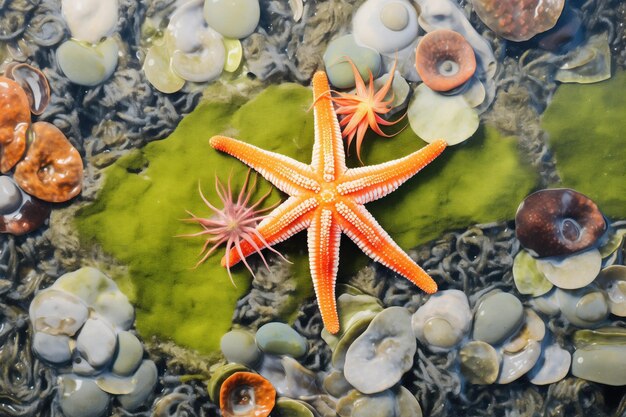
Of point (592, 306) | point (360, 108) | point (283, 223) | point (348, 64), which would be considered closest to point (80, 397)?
point (283, 223)

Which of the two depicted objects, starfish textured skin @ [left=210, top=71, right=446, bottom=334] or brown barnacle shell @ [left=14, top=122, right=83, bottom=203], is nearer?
starfish textured skin @ [left=210, top=71, right=446, bottom=334]

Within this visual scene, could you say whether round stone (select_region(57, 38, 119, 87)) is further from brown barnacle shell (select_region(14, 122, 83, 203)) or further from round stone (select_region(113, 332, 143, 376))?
round stone (select_region(113, 332, 143, 376))

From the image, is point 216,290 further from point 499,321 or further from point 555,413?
point 555,413

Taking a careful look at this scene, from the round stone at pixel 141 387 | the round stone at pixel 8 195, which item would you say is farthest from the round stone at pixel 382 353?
the round stone at pixel 8 195

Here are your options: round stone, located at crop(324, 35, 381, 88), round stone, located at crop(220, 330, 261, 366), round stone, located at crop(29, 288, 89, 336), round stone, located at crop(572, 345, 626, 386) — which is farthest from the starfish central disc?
round stone, located at crop(572, 345, 626, 386)

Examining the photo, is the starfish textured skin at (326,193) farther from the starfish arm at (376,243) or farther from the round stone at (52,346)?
the round stone at (52,346)

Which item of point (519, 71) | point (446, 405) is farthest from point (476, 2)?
point (446, 405)
